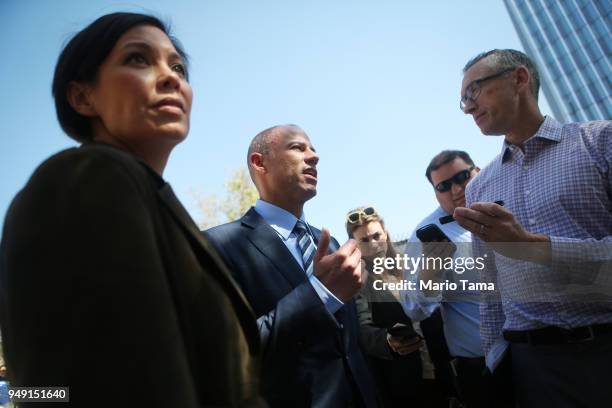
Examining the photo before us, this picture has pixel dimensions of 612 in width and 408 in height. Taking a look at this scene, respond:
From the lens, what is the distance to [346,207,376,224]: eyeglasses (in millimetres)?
4160

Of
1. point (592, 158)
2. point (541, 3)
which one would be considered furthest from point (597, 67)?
point (592, 158)

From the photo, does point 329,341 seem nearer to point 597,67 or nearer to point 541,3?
point 597,67

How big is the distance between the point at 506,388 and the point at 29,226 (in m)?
2.42

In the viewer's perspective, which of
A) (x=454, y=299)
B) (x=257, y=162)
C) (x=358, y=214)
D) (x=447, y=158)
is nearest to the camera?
(x=257, y=162)

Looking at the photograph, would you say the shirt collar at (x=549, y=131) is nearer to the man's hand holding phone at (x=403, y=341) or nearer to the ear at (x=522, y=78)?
the ear at (x=522, y=78)

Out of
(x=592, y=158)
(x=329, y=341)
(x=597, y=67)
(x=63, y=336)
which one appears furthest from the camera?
(x=597, y=67)

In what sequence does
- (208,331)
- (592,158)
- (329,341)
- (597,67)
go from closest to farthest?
(208,331), (329,341), (592,158), (597,67)

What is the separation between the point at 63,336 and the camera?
569mm

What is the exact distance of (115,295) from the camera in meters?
0.60

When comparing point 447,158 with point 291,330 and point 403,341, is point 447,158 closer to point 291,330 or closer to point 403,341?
point 403,341

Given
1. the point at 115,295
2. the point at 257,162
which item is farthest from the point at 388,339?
the point at 115,295

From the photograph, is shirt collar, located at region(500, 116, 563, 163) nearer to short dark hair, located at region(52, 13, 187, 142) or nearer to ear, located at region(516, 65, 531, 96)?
ear, located at region(516, 65, 531, 96)

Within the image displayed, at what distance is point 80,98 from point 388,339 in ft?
7.75

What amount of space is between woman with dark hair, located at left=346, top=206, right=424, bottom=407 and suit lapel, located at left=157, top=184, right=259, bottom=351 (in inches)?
62.0
